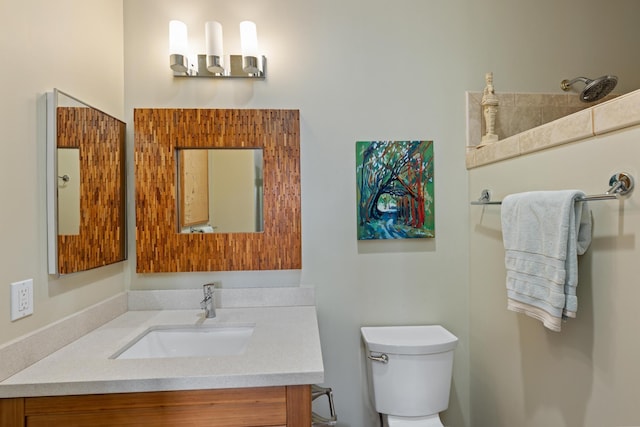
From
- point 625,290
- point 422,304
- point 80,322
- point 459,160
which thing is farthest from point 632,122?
point 80,322

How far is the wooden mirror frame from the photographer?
1684 mm

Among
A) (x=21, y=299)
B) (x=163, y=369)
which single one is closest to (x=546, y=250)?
(x=163, y=369)

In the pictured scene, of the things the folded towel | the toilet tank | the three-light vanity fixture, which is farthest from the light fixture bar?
the toilet tank

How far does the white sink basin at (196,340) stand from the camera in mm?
1473

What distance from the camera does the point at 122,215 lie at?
5.52ft

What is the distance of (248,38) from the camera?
165 cm

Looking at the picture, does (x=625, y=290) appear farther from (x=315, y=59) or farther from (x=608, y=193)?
(x=315, y=59)

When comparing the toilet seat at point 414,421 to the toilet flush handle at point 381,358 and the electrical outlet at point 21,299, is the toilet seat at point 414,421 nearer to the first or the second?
the toilet flush handle at point 381,358

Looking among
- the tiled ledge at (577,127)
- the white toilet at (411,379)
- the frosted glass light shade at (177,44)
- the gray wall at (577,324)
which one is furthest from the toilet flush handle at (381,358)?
the frosted glass light shade at (177,44)

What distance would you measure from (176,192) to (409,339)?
51.4 inches

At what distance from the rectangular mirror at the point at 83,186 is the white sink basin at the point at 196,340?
0.40m

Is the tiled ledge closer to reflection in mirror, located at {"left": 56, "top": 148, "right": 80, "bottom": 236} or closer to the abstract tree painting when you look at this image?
the abstract tree painting

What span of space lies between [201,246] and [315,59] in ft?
3.57

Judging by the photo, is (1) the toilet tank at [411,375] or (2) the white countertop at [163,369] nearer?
(2) the white countertop at [163,369]
